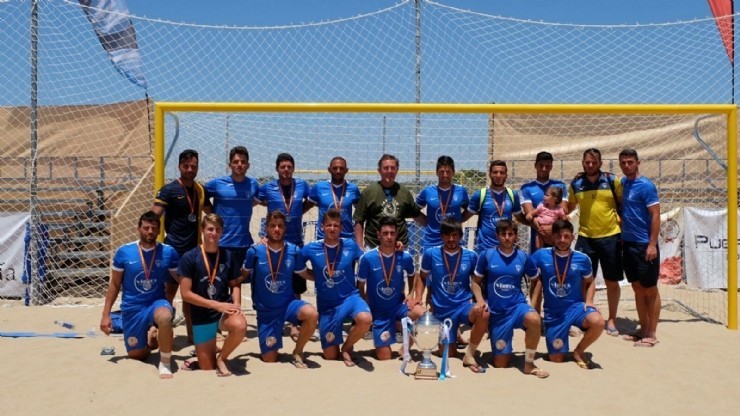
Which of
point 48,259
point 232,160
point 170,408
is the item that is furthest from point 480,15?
point 48,259

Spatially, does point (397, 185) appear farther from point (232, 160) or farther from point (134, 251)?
point (134, 251)

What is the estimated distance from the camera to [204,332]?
4.57 meters

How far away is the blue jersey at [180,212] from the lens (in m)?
5.33

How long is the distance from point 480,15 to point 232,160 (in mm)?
3607

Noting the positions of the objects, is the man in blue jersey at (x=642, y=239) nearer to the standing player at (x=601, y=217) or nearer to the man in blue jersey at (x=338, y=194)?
the standing player at (x=601, y=217)

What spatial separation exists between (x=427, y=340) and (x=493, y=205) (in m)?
1.66

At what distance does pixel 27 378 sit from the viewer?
174 inches

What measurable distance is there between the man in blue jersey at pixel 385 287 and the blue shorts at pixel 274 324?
1.76 feet

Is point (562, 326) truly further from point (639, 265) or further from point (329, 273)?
point (329, 273)

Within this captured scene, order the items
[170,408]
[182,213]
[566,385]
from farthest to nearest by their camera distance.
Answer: [182,213], [566,385], [170,408]

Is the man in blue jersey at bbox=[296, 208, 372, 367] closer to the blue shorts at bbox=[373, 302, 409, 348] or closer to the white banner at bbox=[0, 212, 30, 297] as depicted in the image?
the blue shorts at bbox=[373, 302, 409, 348]

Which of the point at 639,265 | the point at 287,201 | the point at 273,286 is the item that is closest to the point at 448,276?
the point at 273,286

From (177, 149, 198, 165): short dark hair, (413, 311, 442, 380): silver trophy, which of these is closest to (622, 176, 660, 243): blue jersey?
(413, 311, 442, 380): silver trophy

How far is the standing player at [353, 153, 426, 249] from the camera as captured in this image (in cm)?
557
